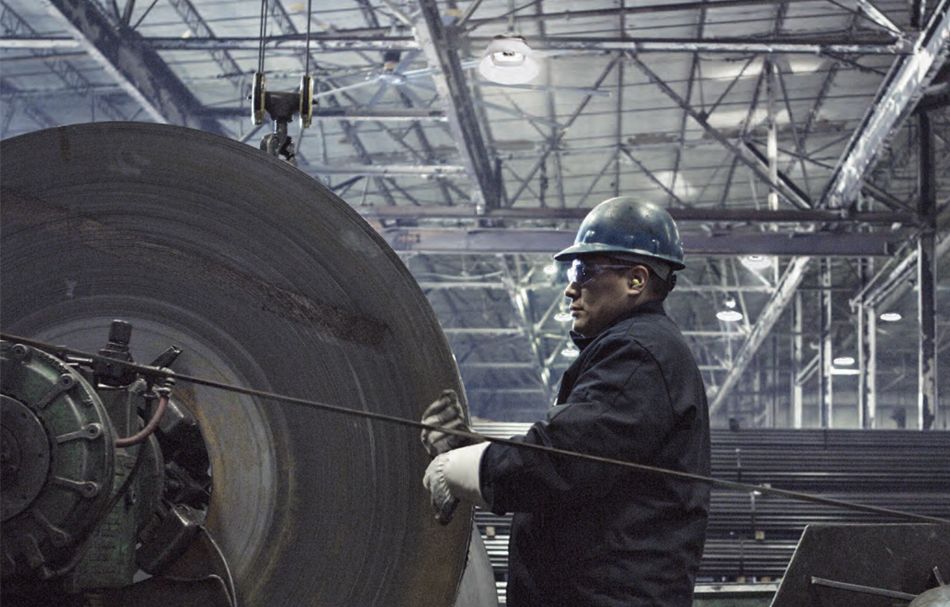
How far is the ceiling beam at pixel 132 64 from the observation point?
829cm

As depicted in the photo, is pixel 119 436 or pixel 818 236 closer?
pixel 119 436

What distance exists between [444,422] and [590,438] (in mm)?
329

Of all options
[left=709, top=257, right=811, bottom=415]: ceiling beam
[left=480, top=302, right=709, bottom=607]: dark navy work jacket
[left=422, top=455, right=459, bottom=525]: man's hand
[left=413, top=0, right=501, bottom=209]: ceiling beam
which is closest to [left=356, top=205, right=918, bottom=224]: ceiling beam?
[left=413, top=0, right=501, bottom=209]: ceiling beam

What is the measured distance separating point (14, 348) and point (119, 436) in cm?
26

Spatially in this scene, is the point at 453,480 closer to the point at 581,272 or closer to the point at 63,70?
the point at 581,272

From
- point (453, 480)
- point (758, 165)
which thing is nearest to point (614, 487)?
point (453, 480)

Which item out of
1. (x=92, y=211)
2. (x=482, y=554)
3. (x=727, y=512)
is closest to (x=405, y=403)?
(x=92, y=211)

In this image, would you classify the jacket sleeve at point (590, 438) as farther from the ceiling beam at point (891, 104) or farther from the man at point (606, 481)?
the ceiling beam at point (891, 104)

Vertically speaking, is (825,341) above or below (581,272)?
above

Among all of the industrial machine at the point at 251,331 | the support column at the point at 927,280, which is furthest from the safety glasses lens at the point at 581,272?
the support column at the point at 927,280

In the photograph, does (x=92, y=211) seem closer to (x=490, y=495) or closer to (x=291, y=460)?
(x=291, y=460)

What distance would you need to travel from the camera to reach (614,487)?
238 centimetres

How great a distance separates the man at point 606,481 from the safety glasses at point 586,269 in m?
0.19

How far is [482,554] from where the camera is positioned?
11.8 feet
